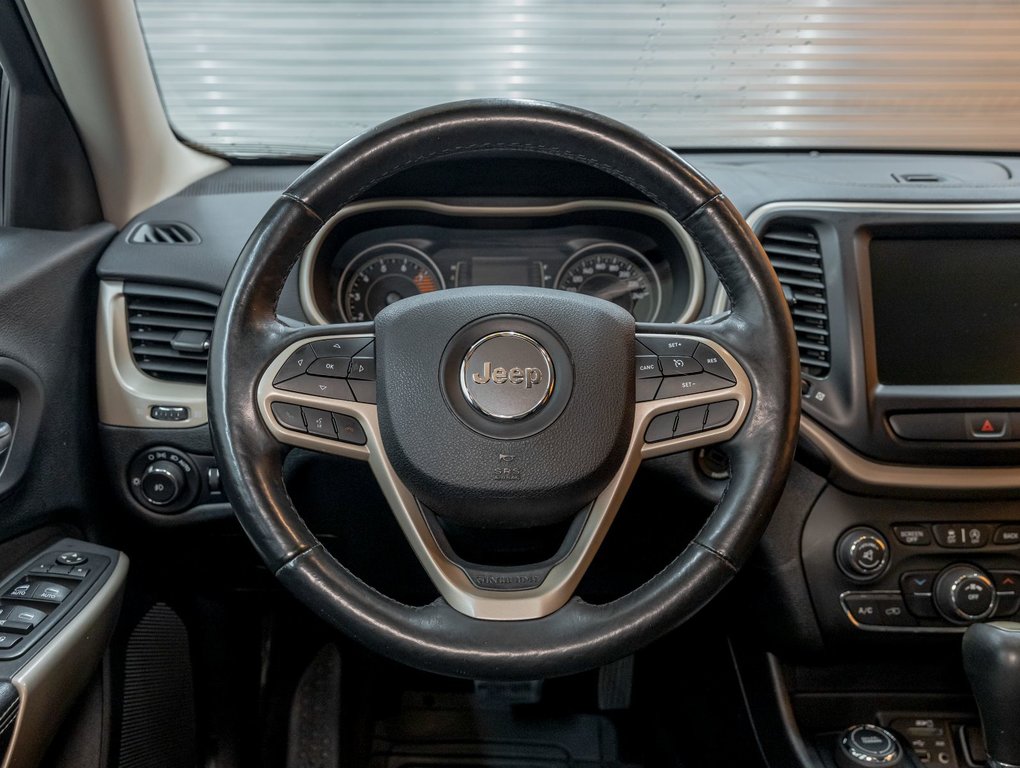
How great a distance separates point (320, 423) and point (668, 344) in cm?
38

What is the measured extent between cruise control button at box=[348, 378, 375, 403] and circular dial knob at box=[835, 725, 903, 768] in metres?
0.83

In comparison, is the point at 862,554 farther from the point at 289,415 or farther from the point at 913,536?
the point at 289,415

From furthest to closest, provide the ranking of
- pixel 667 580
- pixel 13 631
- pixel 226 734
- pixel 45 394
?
1. pixel 226 734
2. pixel 45 394
3. pixel 13 631
4. pixel 667 580

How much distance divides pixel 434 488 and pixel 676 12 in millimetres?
1037

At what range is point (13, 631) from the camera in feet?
3.18

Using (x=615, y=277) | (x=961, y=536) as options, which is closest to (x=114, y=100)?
(x=615, y=277)

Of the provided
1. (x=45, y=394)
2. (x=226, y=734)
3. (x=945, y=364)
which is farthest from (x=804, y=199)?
(x=226, y=734)

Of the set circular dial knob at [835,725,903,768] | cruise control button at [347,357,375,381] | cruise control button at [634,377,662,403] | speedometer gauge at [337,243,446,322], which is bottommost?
circular dial knob at [835,725,903,768]

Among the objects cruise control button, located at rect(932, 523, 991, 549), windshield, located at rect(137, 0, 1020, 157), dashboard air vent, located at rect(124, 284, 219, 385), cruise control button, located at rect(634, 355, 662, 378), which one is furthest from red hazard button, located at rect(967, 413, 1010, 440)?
dashboard air vent, located at rect(124, 284, 219, 385)

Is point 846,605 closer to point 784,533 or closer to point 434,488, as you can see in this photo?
point 784,533

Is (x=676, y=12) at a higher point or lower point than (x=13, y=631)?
higher

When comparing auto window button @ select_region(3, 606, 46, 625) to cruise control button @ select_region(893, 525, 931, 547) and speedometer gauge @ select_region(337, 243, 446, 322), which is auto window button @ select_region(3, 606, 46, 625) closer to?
speedometer gauge @ select_region(337, 243, 446, 322)

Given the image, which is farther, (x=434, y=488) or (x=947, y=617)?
(x=947, y=617)

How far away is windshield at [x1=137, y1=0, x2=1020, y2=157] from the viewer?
1486 mm
